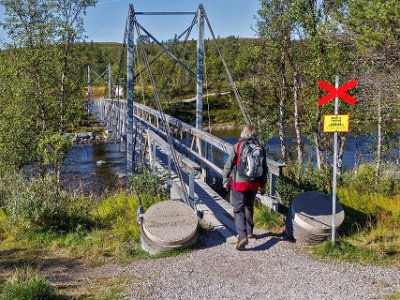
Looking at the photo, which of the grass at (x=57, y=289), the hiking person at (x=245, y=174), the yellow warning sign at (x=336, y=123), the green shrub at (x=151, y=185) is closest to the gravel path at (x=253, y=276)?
the grass at (x=57, y=289)

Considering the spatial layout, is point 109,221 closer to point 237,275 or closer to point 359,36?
point 237,275

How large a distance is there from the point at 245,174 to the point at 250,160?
0.20 metres

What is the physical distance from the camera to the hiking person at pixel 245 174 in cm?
561

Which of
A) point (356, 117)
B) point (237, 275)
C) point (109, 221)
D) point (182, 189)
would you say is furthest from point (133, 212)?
point (356, 117)

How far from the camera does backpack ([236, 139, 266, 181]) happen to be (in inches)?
220

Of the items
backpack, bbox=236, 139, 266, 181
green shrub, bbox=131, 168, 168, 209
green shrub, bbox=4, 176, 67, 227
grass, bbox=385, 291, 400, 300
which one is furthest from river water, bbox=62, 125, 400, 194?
grass, bbox=385, 291, 400, 300

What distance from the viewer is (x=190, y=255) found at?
5.68 m

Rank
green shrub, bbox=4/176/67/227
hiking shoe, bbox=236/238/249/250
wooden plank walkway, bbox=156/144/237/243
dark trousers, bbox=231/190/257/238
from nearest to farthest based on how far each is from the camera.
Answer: hiking shoe, bbox=236/238/249/250
dark trousers, bbox=231/190/257/238
wooden plank walkway, bbox=156/144/237/243
green shrub, bbox=4/176/67/227

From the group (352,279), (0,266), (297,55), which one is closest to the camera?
(352,279)

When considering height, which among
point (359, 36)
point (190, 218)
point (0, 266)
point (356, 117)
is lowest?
point (0, 266)

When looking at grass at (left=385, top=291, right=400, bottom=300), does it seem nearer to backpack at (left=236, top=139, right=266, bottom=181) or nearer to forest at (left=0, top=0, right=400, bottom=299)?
forest at (left=0, top=0, right=400, bottom=299)

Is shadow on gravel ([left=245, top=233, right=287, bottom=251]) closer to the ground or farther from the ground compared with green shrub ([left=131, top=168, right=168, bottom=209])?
closer to the ground

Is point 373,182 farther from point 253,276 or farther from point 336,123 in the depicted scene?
point 253,276

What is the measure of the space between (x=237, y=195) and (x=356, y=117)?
7462mm
